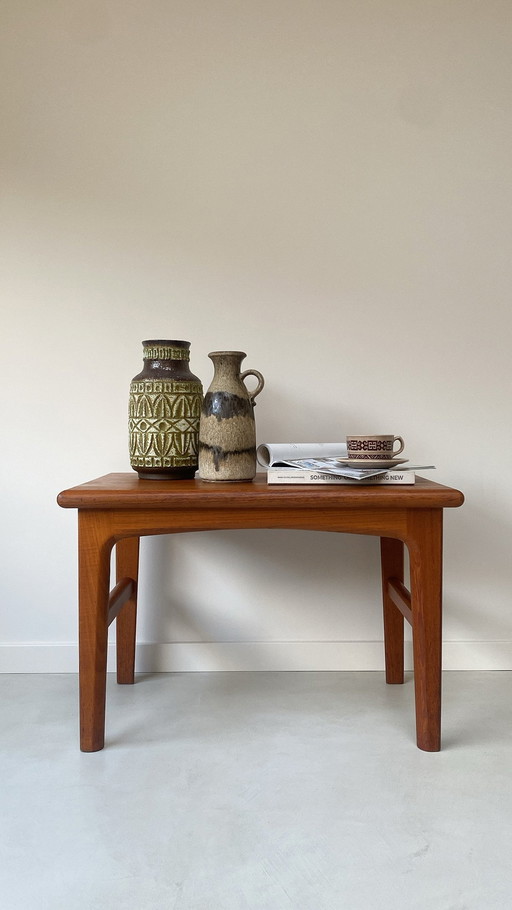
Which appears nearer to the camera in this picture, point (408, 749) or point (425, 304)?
point (408, 749)

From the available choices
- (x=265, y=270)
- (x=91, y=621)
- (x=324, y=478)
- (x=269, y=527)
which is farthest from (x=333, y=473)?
(x=265, y=270)

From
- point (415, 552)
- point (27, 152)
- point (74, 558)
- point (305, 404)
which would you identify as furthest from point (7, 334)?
point (415, 552)

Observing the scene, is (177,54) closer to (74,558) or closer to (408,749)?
(74,558)

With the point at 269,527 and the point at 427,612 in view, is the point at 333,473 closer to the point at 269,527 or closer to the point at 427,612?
the point at 269,527

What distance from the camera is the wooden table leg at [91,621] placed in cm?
141

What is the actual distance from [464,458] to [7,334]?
1.25 meters

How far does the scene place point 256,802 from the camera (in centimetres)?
122

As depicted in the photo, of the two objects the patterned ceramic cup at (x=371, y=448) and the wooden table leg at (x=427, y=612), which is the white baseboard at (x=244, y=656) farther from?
the patterned ceramic cup at (x=371, y=448)

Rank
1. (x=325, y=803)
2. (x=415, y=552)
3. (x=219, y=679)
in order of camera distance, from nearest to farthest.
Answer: (x=325, y=803) < (x=415, y=552) < (x=219, y=679)

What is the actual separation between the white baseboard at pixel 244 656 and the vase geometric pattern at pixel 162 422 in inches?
23.6

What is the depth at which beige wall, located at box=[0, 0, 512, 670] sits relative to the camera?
6.13ft

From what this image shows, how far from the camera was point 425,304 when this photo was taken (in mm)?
1897

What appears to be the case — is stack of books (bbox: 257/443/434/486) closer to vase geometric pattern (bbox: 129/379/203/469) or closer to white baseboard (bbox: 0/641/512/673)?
vase geometric pattern (bbox: 129/379/203/469)

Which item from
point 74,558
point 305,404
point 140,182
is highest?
point 140,182
